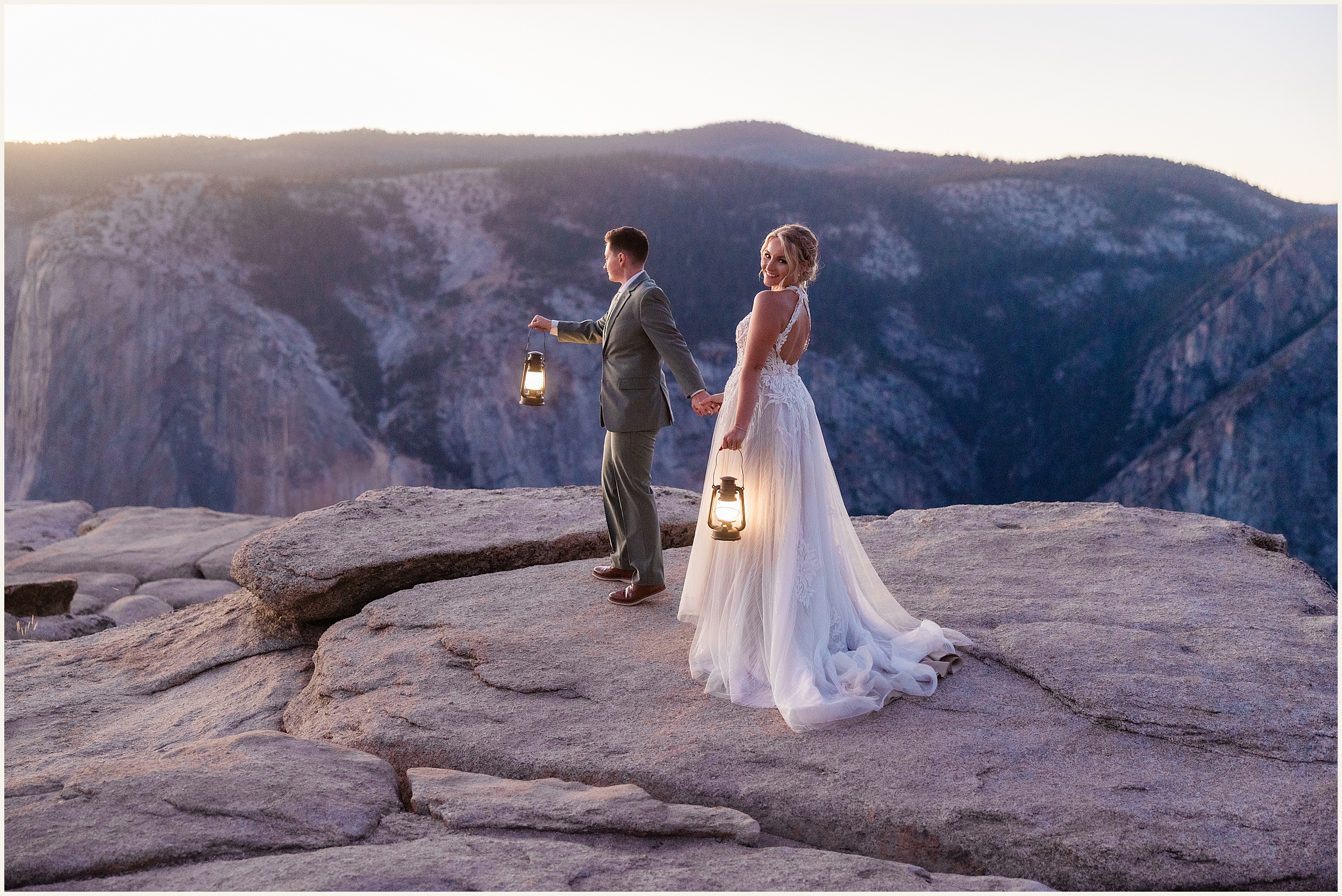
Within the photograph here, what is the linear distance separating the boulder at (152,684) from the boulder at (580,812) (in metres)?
2.01

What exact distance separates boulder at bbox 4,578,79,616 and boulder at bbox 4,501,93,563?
5398 mm

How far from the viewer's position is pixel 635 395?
587 centimetres

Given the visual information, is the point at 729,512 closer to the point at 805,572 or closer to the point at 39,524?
the point at 805,572

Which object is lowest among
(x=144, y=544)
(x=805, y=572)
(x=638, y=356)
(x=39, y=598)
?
(x=144, y=544)

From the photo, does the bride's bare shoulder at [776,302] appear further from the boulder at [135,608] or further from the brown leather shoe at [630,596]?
the boulder at [135,608]

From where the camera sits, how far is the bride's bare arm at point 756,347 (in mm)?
4887

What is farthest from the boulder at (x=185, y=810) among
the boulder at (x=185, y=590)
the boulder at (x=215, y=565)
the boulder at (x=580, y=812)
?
the boulder at (x=215, y=565)

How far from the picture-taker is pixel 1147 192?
40.5 meters

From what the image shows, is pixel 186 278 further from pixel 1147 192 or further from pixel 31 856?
pixel 1147 192

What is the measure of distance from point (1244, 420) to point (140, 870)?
3186 cm

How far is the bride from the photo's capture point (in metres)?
4.77

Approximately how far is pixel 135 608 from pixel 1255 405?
1174 inches

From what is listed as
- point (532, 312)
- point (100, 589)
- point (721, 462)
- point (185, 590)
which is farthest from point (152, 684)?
point (532, 312)

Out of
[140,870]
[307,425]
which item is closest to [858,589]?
[140,870]
